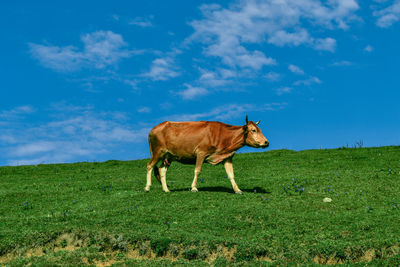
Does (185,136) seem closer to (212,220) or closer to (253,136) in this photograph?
(253,136)

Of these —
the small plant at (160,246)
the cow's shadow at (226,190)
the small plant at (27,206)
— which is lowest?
the small plant at (160,246)

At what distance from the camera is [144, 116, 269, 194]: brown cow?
19328mm

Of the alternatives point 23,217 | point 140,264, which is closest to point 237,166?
point 23,217

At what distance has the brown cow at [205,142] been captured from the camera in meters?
19.3

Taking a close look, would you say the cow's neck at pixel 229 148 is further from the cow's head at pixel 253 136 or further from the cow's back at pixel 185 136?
the cow's back at pixel 185 136

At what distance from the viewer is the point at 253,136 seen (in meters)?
19.2

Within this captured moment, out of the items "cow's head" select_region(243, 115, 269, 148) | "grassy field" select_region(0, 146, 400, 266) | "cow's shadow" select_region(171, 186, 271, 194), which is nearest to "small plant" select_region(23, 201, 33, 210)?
"grassy field" select_region(0, 146, 400, 266)

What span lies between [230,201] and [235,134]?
11.1 ft

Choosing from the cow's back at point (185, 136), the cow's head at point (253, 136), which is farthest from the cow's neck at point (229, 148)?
the cow's back at point (185, 136)

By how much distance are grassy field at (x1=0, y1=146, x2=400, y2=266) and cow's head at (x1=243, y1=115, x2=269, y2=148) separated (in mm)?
2303

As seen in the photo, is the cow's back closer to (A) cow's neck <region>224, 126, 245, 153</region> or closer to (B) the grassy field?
(A) cow's neck <region>224, 126, 245, 153</region>

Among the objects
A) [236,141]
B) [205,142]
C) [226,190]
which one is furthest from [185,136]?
[226,190]

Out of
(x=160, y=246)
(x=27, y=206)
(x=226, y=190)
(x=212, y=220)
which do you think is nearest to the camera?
(x=160, y=246)

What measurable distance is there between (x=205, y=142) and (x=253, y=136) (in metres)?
2.17
